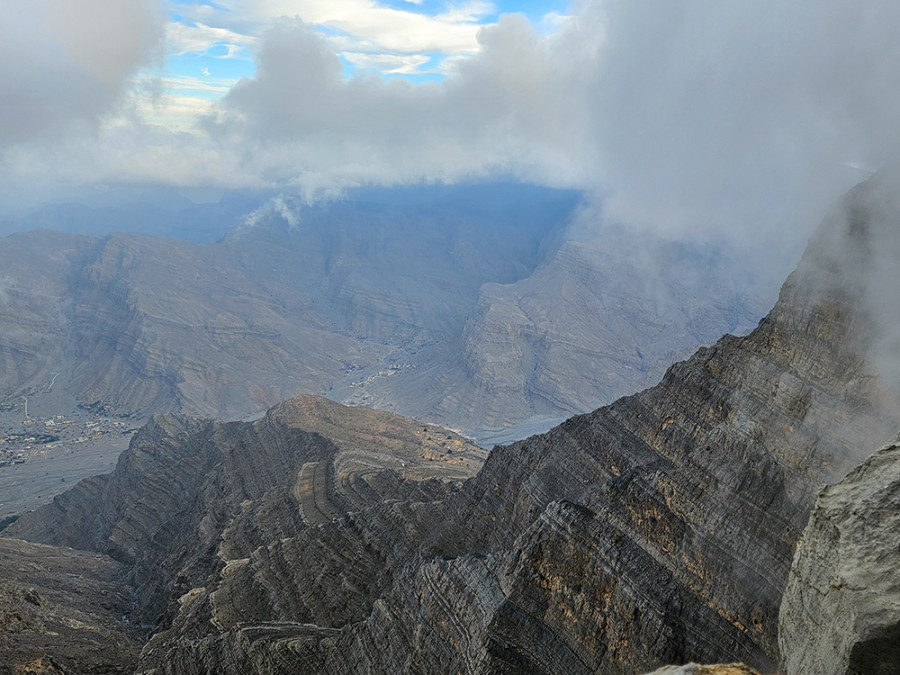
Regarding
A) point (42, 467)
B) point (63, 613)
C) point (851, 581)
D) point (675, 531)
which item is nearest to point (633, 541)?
point (675, 531)

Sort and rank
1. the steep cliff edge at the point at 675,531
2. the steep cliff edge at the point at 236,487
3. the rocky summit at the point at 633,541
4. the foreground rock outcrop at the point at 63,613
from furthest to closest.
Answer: the steep cliff edge at the point at 236,487 → the foreground rock outcrop at the point at 63,613 → the steep cliff edge at the point at 675,531 → the rocky summit at the point at 633,541

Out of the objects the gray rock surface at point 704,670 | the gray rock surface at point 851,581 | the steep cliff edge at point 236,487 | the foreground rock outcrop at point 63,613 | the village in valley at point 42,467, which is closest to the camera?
the gray rock surface at point 851,581

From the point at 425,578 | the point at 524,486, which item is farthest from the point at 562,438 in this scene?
the point at 425,578

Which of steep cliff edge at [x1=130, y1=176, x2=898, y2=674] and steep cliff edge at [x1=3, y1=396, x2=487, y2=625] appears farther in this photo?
steep cliff edge at [x1=3, y1=396, x2=487, y2=625]

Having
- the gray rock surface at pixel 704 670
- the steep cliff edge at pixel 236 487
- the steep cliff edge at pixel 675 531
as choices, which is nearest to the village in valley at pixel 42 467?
the steep cliff edge at pixel 236 487

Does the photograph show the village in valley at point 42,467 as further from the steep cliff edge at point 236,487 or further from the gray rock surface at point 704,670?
the gray rock surface at point 704,670

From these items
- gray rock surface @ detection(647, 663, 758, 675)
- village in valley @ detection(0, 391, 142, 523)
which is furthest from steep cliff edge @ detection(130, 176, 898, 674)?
village in valley @ detection(0, 391, 142, 523)

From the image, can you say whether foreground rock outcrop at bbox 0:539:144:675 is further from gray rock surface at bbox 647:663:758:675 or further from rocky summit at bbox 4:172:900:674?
gray rock surface at bbox 647:663:758:675

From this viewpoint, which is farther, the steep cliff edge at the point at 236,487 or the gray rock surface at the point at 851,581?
the steep cliff edge at the point at 236,487
